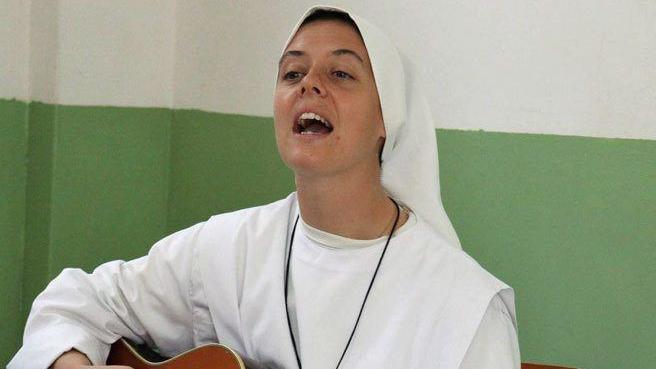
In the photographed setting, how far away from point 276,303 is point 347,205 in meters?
0.26

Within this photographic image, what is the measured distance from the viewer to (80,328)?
2.20 meters

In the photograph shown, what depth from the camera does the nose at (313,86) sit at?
204 centimetres

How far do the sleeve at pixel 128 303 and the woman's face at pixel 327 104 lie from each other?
448mm

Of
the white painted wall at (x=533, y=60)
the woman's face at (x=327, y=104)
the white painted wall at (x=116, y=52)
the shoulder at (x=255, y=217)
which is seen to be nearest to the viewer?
the woman's face at (x=327, y=104)

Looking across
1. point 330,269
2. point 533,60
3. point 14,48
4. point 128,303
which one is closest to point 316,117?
point 330,269

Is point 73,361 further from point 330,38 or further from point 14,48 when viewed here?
point 14,48

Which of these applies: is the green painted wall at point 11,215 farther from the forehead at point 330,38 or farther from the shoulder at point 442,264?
the shoulder at point 442,264

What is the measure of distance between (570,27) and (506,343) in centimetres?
103

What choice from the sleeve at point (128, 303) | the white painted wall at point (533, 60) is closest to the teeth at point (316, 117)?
the sleeve at point (128, 303)

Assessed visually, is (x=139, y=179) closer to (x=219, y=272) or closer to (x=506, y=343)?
(x=219, y=272)

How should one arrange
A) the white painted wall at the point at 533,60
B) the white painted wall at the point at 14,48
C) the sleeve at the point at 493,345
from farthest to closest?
the white painted wall at the point at 14,48 < the white painted wall at the point at 533,60 < the sleeve at the point at 493,345

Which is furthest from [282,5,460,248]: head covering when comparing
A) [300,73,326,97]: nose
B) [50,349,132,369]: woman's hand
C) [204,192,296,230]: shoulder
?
[50,349,132,369]: woman's hand

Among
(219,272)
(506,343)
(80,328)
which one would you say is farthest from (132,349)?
(506,343)

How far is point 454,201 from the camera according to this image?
2.80m
